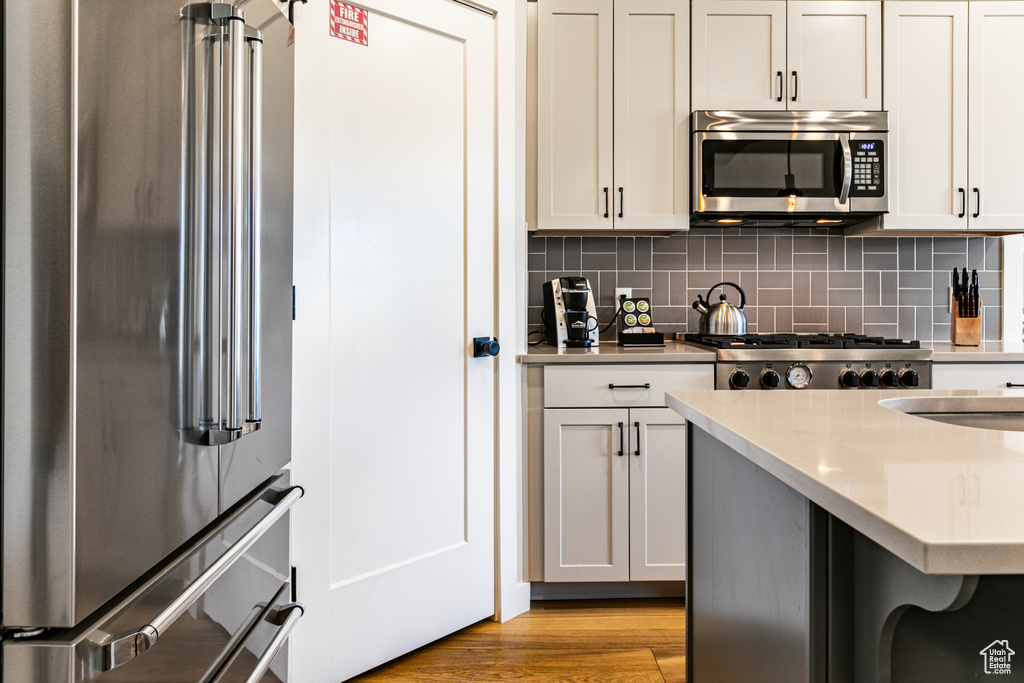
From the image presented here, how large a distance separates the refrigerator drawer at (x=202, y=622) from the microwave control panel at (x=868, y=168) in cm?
245

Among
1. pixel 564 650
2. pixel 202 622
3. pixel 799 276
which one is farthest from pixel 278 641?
pixel 799 276

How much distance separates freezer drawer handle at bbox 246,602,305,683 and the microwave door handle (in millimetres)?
2494

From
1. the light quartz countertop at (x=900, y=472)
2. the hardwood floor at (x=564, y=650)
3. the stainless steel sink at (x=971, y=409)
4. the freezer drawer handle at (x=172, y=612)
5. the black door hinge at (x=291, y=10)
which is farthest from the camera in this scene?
the hardwood floor at (x=564, y=650)

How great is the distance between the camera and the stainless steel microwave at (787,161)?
2672mm

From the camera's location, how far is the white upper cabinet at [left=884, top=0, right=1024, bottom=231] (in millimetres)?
2717

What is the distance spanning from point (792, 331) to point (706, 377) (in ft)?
3.03

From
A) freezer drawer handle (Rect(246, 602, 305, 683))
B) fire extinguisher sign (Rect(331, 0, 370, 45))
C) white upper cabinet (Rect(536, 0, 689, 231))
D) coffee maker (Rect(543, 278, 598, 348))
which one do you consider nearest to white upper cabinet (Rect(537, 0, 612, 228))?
white upper cabinet (Rect(536, 0, 689, 231))

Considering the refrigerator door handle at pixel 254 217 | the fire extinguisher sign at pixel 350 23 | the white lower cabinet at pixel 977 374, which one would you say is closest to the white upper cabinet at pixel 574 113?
the fire extinguisher sign at pixel 350 23

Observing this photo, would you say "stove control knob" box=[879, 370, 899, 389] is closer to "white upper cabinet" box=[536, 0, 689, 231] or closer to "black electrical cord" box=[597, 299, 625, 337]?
"white upper cabinet" box=[536, 0, 689, 231]

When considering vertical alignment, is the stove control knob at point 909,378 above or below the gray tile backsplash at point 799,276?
below

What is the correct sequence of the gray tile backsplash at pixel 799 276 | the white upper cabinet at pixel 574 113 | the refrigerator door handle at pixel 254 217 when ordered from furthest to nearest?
the gray tile backsplash at pixel 799 276
the white upper cabinet at pixel 574 113
the refrigerator door handle at pixel 254 217
